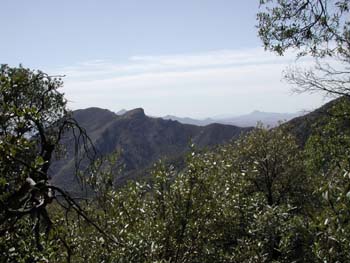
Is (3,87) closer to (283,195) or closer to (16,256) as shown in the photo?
(16,256)

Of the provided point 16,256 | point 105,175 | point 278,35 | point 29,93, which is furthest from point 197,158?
point 29,93

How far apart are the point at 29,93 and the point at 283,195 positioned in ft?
65.5

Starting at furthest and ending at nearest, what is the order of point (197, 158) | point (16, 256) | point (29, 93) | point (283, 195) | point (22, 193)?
point (283, 195)
point (29, 93)
point (197, 158)
point (16, 256)
point (22, 193)

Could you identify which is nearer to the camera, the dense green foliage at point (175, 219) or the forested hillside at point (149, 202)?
the forested hillside at point (149, 202)

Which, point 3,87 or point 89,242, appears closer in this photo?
point 3,87

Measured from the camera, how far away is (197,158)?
11953mm

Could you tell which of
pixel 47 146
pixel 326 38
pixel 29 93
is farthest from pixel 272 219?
pixel 29 93

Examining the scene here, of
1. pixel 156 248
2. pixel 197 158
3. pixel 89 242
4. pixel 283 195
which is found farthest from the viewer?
pixel 283 195

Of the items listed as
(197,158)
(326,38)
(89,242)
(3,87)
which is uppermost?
(326,38)

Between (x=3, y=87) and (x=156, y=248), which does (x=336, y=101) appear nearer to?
(x=156, y=248)

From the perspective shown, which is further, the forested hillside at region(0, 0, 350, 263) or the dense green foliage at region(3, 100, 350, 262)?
the dense green foliage at region(3, 100, 350, 262)

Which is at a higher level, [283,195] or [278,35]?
[278,35]

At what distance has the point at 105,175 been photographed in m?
12.7

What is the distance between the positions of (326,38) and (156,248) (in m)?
8.56
